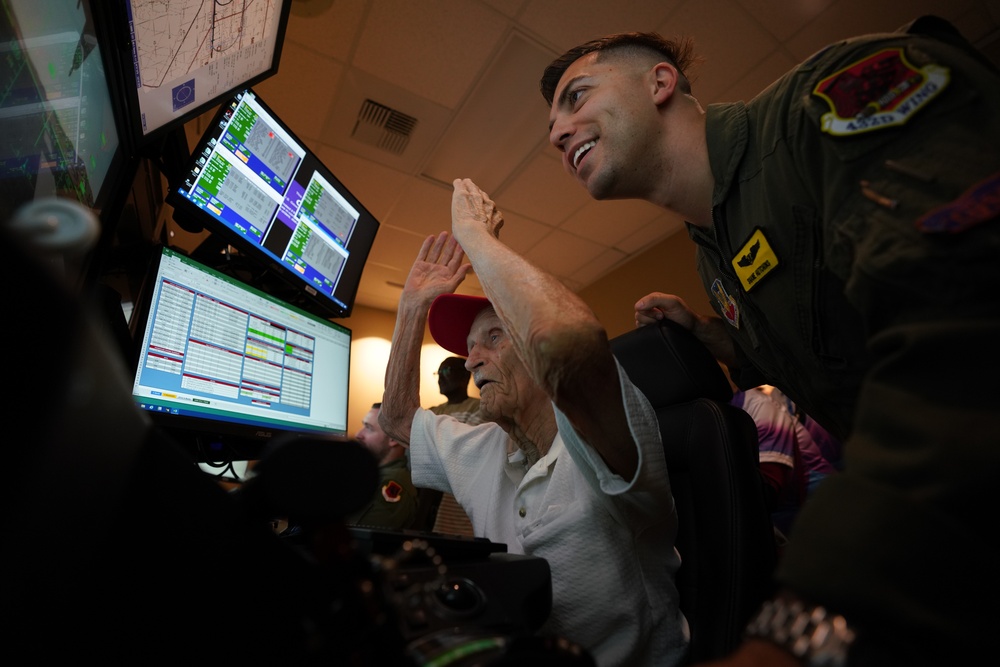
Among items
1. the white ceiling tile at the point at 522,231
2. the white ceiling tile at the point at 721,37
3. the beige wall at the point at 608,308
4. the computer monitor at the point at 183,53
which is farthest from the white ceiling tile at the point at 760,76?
the computer monitor at the point at 183,53

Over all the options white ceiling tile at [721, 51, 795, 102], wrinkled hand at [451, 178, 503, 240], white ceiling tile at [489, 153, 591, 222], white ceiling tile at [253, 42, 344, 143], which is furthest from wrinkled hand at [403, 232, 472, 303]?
white ceiling tile at [721, 51, 795, 102]

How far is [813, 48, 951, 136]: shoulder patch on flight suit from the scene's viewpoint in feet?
1.66

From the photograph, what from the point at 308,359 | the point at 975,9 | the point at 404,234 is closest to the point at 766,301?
the point at 308,359

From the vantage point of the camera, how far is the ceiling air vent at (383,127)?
259cm

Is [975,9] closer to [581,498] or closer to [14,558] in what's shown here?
[581,498]

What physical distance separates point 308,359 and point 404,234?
256 centimetres

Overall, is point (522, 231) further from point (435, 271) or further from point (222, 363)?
point (222, 363)

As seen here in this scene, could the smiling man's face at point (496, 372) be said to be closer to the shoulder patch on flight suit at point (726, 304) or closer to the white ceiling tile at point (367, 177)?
the shoulder patch on flight suit at point (726, 304)

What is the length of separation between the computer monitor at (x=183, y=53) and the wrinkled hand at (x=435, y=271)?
0.65m

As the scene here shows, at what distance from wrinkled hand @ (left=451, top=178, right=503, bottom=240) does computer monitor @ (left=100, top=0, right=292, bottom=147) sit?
608 mm

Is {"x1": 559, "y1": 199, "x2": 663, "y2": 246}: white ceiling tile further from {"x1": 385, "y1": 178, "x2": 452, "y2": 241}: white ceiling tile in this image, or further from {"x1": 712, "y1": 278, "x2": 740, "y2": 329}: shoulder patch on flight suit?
{"x1": 712, "y1": 278, "x2": 740, "y2": 329}: shoulder patch on flight suit

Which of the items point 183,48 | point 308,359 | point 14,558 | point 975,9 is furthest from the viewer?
point 975,9

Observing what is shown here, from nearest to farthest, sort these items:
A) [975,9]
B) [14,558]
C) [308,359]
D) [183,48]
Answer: [14,558], [183,48], [308,359], [975,9]

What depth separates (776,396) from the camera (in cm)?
217
